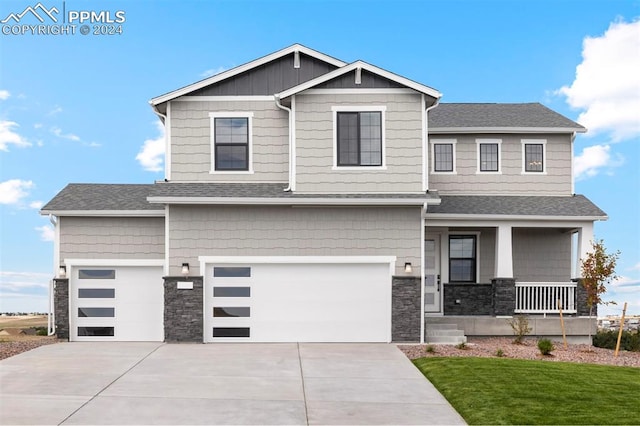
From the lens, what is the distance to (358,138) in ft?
52.9

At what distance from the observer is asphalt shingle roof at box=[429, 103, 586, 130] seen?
20031 mm

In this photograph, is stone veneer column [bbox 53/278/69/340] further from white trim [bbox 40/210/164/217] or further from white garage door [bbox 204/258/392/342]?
white garage door [bbox 204/258/392/342]

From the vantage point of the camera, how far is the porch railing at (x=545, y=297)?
721 inches

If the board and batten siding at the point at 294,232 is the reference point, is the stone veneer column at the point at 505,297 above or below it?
below

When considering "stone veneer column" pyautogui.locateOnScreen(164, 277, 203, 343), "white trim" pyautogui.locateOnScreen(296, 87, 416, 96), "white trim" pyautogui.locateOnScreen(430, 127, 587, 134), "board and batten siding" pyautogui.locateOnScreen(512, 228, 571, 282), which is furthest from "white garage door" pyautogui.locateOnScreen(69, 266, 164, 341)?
"board and batten siding" pyautogui.locateOnScreen(512, 228, 571, 282)

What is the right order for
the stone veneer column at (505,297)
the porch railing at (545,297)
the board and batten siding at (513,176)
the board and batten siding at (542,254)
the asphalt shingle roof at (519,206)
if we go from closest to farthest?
the stone veneer column at (505,297) → the asphalt shingle roof at (519,206) → the porch railing at (545,297) → the board and batten siding at (513,176) → the board and batten siding at (542,254)

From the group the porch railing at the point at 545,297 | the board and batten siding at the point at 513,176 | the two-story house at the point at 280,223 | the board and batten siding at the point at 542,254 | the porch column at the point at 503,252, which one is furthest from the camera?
the board and batten siding at the point at 542,254

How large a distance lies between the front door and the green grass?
20.3ft

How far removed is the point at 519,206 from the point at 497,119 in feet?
11.4

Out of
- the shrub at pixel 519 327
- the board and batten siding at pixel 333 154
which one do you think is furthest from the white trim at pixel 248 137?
the shrub at pixel 519 327

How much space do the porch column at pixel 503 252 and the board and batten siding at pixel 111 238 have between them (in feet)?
31.5

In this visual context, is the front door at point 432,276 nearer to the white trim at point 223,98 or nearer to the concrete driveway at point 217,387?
the concrete driveway at point 217,387

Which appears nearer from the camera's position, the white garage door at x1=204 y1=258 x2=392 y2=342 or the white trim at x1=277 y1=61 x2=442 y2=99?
the white trim at x1=277 y1=61 x2=442 y2=99

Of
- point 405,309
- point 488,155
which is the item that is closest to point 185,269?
point 405,309
